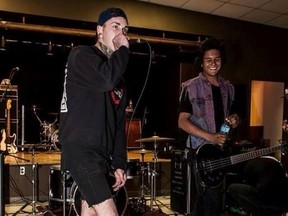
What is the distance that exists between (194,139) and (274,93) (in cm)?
615

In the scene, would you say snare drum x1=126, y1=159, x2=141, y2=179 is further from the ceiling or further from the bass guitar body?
the ceiling

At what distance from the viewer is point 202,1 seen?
18.2ft

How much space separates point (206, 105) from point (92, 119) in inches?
53.0

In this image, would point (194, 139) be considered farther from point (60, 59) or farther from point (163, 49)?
point (60, 59)

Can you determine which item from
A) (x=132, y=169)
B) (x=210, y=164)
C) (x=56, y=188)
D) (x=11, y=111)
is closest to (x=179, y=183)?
(x=132, y=169)

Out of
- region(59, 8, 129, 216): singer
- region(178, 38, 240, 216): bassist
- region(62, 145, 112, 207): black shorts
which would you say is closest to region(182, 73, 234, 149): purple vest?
region(178, 38, 240, 216): bassist

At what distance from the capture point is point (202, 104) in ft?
8.65

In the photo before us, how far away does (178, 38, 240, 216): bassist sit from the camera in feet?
8.39

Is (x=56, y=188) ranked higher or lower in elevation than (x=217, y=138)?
lower

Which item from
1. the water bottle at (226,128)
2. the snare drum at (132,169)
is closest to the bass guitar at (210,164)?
the water bottle at (226,128)

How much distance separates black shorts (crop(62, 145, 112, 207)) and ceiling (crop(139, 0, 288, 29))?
181 inches

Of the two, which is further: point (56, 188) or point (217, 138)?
point (56, 188)

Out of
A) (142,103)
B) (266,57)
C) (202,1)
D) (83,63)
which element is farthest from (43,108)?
(83,63)

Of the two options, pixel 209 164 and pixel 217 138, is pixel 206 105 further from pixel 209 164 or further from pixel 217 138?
pixel 209 164
